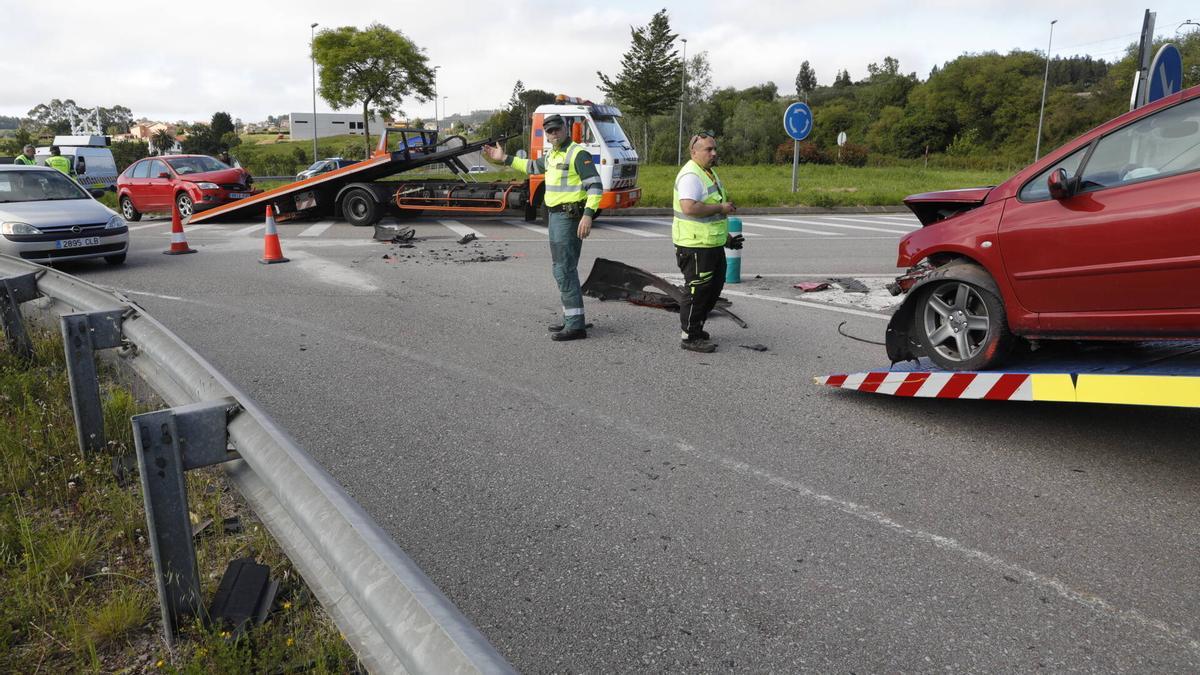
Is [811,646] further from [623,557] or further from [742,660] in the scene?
[623,557]

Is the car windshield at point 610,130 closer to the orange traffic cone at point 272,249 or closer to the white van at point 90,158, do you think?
the orange traffic cone at point 272,249

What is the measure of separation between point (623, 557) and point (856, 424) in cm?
221

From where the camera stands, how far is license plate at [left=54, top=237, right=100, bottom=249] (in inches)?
412

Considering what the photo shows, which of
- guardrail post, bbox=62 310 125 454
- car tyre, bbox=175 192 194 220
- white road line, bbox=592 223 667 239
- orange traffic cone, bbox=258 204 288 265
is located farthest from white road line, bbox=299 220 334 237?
guardrail post, bbox=62 310 125 454

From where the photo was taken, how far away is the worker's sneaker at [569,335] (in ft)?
23.7

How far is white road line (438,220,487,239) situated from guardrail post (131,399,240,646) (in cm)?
1294

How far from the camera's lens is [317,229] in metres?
16.5

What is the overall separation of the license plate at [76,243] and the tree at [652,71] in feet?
166

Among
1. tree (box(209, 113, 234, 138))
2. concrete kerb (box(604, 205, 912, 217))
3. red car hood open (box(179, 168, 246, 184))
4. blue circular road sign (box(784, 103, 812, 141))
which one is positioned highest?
tree (box(209, 113, 234, 138))

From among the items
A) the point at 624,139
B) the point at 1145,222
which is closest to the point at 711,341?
the point at 1145,222

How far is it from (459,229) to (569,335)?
32.4ft

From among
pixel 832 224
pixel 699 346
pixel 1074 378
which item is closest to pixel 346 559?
pixel 1074 378

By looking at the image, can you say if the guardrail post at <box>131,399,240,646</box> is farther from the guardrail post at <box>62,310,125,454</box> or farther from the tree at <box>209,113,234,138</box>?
the tree at <box>209,113,234,138</box>

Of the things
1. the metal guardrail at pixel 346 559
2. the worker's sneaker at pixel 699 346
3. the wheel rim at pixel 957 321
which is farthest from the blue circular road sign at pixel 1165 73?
the metal guardrail at pixel 346 559
